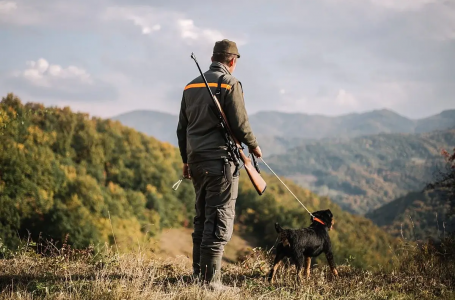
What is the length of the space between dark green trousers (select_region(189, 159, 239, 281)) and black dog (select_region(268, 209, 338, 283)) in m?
0.93

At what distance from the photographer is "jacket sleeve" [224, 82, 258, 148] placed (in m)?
4.05

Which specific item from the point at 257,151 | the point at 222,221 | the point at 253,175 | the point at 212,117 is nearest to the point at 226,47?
the point at 212,117

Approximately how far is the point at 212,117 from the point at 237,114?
0.27m

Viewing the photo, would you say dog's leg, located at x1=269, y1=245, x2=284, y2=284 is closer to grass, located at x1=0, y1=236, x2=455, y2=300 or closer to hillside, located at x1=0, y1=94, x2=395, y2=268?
grass, located at x1=0, y1=236, x2=455, y2=300

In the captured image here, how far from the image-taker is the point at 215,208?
4.18 meters

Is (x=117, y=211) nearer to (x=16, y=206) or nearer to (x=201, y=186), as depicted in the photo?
(x=16, y=206)

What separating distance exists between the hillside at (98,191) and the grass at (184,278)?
→ 1630cm

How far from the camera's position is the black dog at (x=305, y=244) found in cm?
497

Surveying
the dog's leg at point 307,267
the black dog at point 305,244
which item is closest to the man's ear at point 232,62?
the black dog at point 305,244

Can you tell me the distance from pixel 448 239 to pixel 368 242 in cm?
7607

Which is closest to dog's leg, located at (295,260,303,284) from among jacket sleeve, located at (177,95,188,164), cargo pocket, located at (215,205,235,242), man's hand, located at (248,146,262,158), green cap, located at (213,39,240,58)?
cargo pocket, located at (215,205,235,242)

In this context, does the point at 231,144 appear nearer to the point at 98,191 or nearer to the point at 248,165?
the point at 248,165

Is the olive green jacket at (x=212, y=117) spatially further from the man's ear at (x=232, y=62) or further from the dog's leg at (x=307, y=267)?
the dog's leg at (x=307, y=267)

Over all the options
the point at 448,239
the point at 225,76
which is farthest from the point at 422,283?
the point at 225,76
